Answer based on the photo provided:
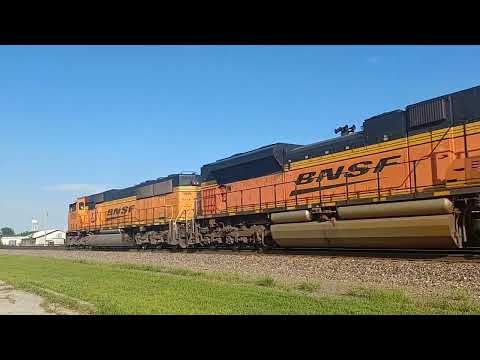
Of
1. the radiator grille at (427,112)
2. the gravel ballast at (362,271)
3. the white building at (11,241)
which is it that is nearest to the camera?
the gravel ballast at (362,271)

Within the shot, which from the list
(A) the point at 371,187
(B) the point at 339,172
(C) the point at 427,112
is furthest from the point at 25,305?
(C) the point at 427,112

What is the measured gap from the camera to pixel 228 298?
27.4 feet

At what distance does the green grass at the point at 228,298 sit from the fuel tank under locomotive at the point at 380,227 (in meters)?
4.51

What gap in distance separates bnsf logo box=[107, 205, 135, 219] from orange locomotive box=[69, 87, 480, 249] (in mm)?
11108

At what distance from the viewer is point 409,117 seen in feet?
47.1

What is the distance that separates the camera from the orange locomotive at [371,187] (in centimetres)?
1262

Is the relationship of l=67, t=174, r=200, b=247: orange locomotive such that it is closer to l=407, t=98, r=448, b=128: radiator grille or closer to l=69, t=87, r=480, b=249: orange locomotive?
l=69, t=87, r=480, b=249: orange locomotive

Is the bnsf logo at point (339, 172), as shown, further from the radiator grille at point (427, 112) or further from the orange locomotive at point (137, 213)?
the orange locomotive at point (137, 213)

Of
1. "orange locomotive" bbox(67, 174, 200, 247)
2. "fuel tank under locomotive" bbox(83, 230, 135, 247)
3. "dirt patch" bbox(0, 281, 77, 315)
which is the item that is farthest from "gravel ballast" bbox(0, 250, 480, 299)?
"fuel tank under locomotive" bbox(83, 230, 135, 247)

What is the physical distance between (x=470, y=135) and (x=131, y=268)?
34.4 ft

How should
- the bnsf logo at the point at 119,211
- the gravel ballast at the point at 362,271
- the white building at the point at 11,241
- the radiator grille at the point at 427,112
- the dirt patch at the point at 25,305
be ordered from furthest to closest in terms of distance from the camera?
the white building at the point at 11,241, the bnsf logo at the point at 119,211, the radiator grille at the point at 427,112, the gravel ballast at the point at 362,271, the dirt patch at the point at 25,305

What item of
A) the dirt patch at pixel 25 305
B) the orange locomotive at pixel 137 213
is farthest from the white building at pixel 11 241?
the dirt patch at pixel 25 305
